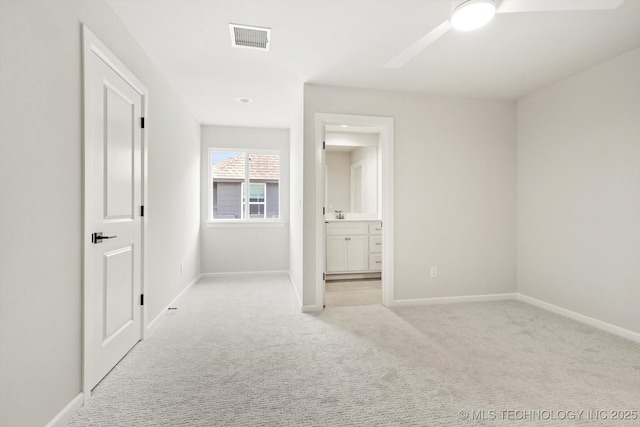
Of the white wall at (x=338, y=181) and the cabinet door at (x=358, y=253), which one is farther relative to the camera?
the white wall at (x=338, y=181)

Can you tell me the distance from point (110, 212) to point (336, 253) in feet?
11.0

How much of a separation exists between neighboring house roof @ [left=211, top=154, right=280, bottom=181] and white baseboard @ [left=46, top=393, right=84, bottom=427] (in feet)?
12.5

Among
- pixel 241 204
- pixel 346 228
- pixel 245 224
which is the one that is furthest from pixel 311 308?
pixel 241 204

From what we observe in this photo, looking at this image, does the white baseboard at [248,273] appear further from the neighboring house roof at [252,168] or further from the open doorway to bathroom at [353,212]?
the neighboring house roof at [252,168]

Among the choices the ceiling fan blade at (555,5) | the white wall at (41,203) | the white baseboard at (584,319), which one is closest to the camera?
the white wall at (41,203)

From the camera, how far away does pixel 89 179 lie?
171 cm

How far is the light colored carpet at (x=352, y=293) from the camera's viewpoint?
11.8 ft

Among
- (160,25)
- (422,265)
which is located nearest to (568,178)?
(422,265)

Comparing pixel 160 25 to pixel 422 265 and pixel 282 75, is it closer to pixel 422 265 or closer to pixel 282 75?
pixel 282 75

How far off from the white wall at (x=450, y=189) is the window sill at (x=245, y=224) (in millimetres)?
2377

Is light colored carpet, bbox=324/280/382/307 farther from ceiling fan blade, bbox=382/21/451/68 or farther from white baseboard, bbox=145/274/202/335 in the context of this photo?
ceiling fan blade, bbox=382/21/451/68

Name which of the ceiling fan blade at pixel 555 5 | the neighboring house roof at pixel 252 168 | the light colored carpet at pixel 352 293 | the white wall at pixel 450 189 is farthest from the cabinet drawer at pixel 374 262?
the ceiling fan blade at pixel 555 5

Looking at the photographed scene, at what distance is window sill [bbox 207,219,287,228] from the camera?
16.1ft

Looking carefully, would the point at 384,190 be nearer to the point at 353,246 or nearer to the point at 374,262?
the point at 353,246
